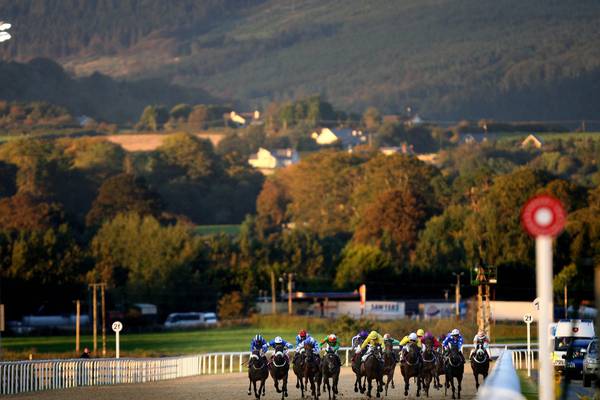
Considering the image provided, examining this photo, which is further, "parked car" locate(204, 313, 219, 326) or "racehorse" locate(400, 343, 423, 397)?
"parked car" locate(204, 313, 219, 326)

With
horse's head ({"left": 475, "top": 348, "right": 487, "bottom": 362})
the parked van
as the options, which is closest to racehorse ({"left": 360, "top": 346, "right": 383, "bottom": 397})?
horse's head ({"left": 475, "top": 348, "right": 487, "bottom": 362})

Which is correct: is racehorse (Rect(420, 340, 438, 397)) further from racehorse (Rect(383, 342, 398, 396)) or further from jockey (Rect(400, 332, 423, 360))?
racehorse (Rect(383, 342, 398, 396))

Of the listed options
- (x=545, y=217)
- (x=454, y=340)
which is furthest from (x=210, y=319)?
(x=545, y=217)

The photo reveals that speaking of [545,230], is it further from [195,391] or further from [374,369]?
[195,391]

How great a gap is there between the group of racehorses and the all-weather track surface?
0.37m

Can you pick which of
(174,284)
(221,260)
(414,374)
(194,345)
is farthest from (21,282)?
(414,374)

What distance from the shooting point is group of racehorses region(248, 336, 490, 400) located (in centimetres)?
3316

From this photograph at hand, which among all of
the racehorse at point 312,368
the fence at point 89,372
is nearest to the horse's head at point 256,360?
the racehorse at point 312,368

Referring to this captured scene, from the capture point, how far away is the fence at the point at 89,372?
35.5 metres

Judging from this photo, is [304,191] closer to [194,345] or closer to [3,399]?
[194,345]

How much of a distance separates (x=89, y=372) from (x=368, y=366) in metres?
9.30

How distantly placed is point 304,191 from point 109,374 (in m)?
140

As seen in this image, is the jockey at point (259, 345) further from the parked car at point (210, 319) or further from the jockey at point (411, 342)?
the parked car at point (210, 319)

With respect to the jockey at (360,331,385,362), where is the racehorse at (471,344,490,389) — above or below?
below
